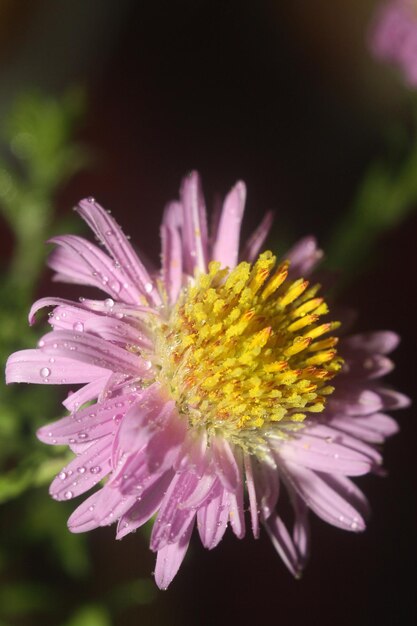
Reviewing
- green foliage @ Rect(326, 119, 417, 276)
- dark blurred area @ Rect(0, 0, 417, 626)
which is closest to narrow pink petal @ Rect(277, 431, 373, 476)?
green foliage @ Rect(326, 119, 417, 276)

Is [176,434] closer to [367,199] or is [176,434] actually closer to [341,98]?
[367,199]

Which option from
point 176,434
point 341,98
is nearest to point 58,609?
point 176,434

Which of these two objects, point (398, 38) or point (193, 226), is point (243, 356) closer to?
point (193, 226)

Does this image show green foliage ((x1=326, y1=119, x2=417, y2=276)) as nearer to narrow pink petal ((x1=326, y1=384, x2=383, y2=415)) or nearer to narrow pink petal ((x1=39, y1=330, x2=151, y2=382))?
narrow pink petal ((x1=326, y1=384, x2=383, y2=415))

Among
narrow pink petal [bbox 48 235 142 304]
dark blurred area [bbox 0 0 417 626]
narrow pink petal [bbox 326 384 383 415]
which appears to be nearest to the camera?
narrow pink petal [bbox 48 235 142 304]

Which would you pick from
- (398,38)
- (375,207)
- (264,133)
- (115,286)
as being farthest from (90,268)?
(264,133)

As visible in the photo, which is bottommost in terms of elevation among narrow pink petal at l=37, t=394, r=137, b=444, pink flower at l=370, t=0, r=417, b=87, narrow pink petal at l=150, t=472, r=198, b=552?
narrow pink petal at l=150, t=472, r=198, b=552
